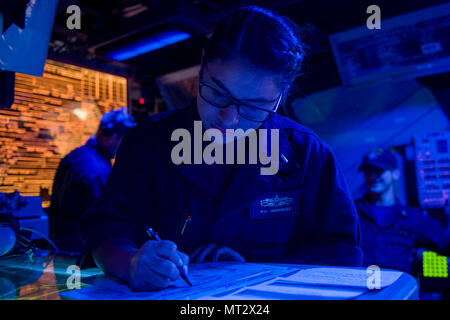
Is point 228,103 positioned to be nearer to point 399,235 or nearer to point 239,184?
point 239,184

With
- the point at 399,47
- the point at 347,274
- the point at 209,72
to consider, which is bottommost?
the point at 347,274

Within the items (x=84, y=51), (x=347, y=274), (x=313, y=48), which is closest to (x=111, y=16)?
(x=84, y=51)

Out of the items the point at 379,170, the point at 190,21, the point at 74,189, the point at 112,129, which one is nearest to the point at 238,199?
the point at 74,189

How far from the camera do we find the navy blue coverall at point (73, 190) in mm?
2191

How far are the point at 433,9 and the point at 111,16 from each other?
2.34 meters

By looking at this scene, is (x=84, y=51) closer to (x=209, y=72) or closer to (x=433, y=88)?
(x=209, y=72)

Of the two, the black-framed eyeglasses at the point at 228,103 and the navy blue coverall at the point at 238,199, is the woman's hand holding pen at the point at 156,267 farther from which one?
the black-framed eyeglasses at the point at 228,103

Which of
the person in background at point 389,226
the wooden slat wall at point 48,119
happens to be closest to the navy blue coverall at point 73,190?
the wooden slat wall at point 48,119

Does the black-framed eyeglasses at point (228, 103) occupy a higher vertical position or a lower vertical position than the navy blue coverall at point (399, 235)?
higher

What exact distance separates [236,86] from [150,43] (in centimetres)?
196

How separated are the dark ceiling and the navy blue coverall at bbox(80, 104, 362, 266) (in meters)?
1.31
